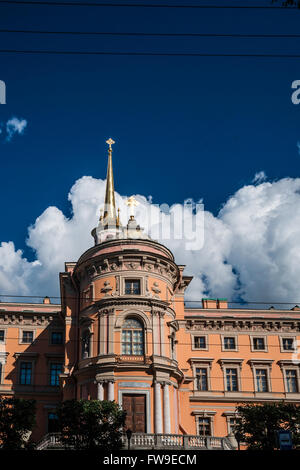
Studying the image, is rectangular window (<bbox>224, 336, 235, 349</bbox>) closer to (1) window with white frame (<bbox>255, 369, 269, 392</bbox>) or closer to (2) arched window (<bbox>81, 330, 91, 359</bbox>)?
(1) window with white frame (<bbox>255, 369, 269, 392</bbox>)

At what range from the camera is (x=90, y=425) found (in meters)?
30.2

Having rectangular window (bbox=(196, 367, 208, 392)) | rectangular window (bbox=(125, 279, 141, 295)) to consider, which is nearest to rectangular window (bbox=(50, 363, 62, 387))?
rectangular window (bbox=(125, 279, 141, 295))

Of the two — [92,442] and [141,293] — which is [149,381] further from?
[92,442]

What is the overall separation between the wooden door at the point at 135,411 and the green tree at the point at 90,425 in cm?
695

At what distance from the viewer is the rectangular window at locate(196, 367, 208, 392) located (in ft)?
164

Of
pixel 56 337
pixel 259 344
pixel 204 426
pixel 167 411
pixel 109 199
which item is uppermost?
pixel 109 199

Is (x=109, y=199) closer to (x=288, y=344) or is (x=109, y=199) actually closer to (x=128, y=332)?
(x=288, y=344)

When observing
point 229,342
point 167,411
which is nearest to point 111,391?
point 167,411

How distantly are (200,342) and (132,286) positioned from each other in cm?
1212

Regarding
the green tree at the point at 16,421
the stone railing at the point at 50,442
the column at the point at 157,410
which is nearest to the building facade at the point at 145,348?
the column at the point at 157,410

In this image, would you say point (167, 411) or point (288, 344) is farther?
point (288, 344)

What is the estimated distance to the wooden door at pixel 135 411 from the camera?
3856 cm

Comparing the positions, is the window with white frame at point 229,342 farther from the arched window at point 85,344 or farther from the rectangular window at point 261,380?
the arched window at point 85,344

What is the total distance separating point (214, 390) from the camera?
4953 centimetres
